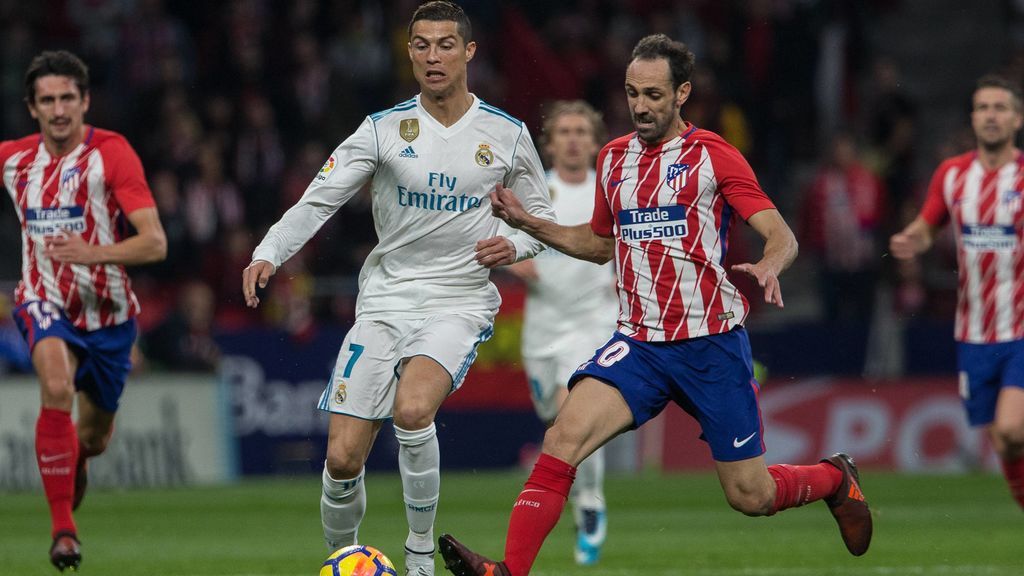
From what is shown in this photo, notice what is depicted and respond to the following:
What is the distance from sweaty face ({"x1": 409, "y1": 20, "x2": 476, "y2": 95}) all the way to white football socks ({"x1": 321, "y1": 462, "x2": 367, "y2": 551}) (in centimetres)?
185

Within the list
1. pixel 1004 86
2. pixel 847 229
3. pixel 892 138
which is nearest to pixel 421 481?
pixel 1004 86

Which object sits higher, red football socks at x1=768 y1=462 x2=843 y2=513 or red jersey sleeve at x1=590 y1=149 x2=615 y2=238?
red jersey sleeve at x1=590 y1=149 x2=615 y2=238

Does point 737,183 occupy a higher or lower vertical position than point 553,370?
higher

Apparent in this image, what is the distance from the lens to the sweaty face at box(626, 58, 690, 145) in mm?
7254

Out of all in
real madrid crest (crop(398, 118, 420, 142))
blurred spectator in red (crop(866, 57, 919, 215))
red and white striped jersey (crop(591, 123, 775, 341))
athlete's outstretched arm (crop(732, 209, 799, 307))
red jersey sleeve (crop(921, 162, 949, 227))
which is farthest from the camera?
blurred spectator in red (crop(866, 57, 919, 215))

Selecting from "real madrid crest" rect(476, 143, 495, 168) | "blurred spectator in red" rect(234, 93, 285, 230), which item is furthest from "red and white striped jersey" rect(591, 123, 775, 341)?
"blurred spectator in red" rect(234, 93, 285, 230)

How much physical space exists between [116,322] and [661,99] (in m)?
3.81

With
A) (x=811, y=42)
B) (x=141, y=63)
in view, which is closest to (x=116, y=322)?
(x=141, y=63)

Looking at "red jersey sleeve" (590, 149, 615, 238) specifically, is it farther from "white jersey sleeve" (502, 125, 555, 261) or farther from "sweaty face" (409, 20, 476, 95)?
"sweaty face" (409, 20, 476, 95)

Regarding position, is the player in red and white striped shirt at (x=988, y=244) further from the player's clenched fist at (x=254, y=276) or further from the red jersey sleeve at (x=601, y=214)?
the player's clenched fist at (x=254, y=276)

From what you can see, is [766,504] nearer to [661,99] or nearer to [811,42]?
[661,99]

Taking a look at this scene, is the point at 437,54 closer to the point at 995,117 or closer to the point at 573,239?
the point at 573,239

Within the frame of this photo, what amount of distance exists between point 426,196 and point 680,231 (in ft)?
4.15

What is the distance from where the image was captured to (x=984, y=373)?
10.5 meters
